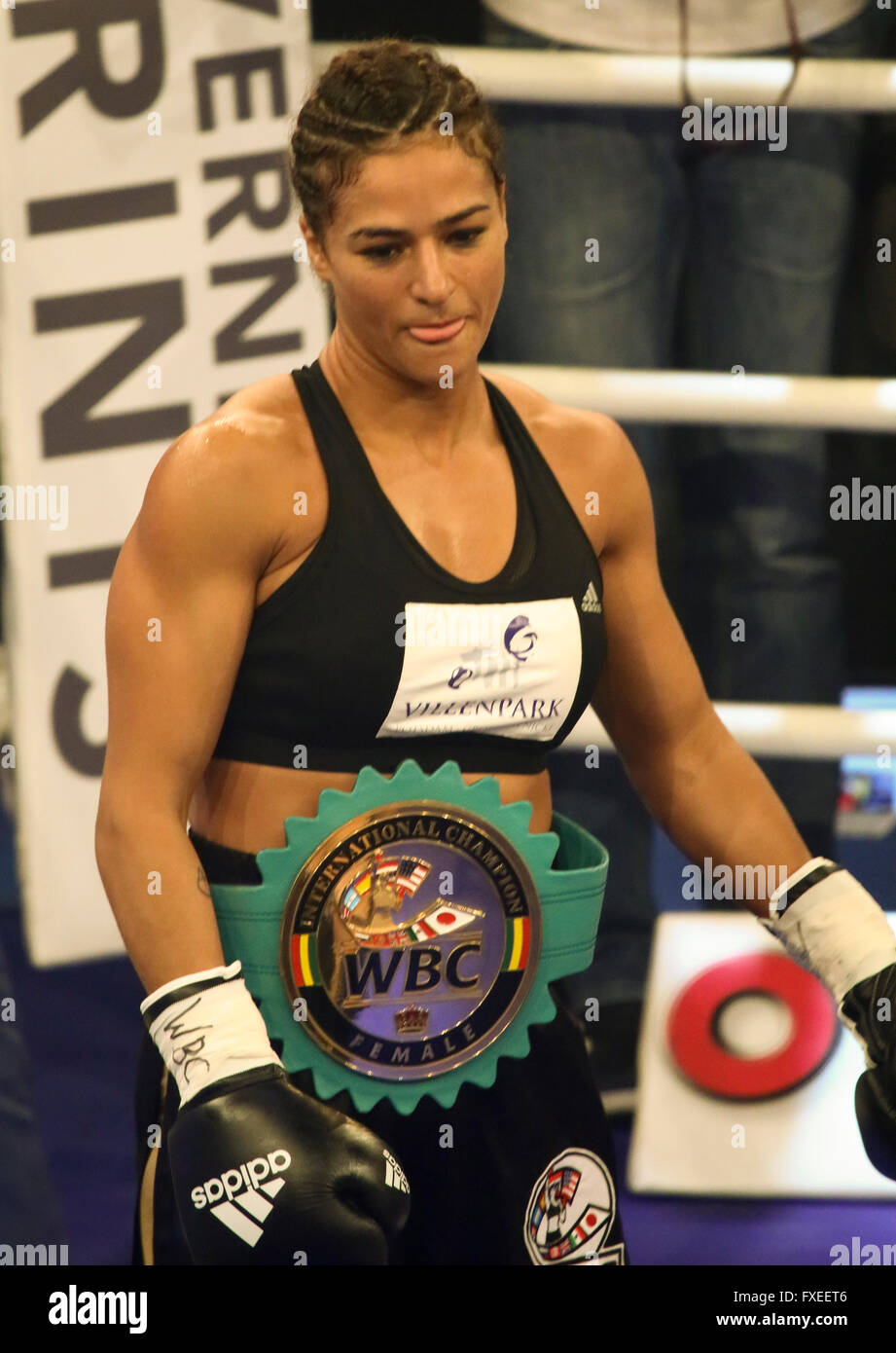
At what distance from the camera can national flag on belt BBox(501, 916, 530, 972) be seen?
105cm

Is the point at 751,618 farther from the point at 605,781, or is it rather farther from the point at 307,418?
the point at 307,418

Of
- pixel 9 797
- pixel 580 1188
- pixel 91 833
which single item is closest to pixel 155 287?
pixel 91 833

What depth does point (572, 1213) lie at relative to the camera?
3.56 feet

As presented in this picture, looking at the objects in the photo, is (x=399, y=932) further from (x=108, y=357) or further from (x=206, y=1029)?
(x=108, y=357)

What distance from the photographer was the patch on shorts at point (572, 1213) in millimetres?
1067

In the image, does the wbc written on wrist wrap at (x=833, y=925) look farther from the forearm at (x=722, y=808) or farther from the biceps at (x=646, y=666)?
the biceps at (x=646, y=666)

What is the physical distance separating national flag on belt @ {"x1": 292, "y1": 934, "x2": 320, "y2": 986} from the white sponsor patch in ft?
0.47

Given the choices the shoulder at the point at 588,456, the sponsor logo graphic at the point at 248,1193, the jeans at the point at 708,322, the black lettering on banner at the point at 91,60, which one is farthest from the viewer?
the jeans at the point at 708,322

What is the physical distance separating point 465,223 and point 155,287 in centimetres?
66

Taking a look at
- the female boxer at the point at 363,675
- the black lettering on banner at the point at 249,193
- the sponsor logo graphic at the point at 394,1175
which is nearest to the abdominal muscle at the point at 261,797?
the female boxer at the point at 363,675

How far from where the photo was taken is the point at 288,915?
1010 millimetres

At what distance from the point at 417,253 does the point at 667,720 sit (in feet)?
1.31

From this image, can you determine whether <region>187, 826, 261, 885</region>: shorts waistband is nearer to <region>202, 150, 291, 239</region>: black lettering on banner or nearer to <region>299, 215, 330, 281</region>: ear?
<region>299, 215, 330, 281</region>: ear

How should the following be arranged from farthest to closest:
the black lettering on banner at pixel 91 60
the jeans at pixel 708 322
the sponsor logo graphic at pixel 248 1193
Answer: the jeans at pixel 708 322, the black lettering on banner at pixel 91 60, the sponsor logo graphic at pixel 248 1193
